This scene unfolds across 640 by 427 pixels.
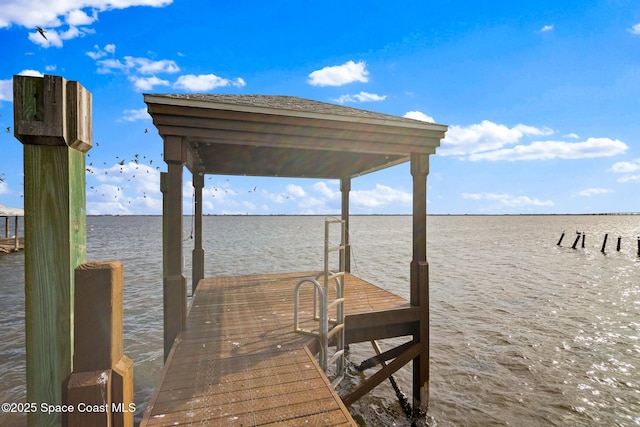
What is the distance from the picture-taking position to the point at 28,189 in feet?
4.55

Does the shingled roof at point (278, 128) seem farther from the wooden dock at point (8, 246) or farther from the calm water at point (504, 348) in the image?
the wooden dock at point (8, 246)

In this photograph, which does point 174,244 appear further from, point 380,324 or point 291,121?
point 380,324

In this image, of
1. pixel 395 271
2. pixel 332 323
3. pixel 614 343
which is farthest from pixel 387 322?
pixel 395 271

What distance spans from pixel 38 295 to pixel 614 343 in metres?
14.8

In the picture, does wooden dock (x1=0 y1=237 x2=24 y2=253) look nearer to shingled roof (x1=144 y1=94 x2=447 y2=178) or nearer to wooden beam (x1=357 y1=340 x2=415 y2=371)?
shingled roof (x1=144 y1=94 x2=447 y2=178)

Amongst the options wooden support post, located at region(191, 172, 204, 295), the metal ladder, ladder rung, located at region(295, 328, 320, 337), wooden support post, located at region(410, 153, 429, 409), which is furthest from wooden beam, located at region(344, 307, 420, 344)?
wooden support post, located at region(191, 172, 204, 295)

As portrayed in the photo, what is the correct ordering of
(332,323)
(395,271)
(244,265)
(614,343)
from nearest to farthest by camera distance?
(332,323) < (614,343) < (395,271) < (244,265)

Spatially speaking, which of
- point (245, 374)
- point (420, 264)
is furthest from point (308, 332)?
point (420, 264)

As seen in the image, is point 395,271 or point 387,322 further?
point 395,271

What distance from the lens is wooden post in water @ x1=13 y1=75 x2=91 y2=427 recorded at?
54.6 inches

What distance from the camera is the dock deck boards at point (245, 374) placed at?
3.20 metres

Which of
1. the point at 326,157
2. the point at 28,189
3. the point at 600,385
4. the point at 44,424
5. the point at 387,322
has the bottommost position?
the point at 600,385

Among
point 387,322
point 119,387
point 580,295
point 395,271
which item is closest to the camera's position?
point 119,387

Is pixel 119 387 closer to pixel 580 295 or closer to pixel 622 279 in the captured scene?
pixel 580 295
